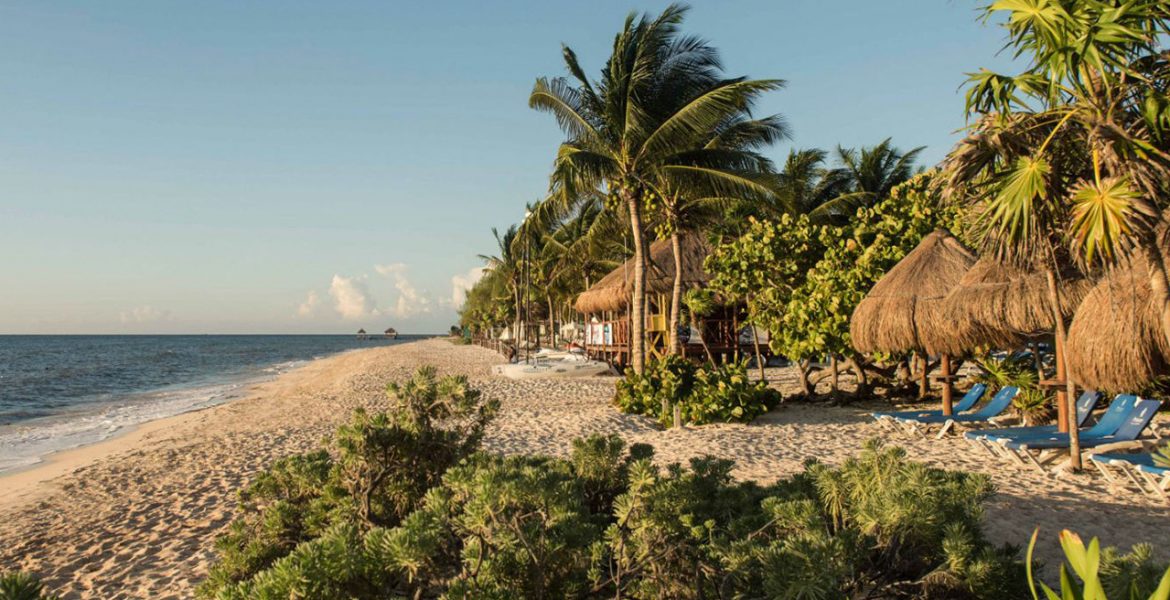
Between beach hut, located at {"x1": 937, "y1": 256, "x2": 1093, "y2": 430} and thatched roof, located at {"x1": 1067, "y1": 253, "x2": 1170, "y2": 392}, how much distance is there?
1.76 metres

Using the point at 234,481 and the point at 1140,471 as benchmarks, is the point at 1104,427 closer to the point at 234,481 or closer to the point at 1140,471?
the point at 1140,471

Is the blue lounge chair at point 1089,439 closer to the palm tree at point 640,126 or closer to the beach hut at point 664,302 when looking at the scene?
the palm tree at point 640,126

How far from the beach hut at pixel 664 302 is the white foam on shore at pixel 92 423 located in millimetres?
12365

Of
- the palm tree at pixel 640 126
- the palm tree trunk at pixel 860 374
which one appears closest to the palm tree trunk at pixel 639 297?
→ the palm tree at pixel 640 126

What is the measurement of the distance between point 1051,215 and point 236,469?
9.49m

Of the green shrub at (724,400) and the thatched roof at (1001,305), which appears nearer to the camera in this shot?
the thatched roof at (1001,305)

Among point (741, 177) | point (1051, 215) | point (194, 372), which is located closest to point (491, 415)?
point (1051, 215)

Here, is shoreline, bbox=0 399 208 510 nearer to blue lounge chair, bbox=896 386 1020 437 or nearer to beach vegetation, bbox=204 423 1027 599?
beach vegetation, bbox=204 423 1027 599

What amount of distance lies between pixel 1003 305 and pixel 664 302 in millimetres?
12326

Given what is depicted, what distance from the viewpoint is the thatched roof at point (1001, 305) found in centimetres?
820

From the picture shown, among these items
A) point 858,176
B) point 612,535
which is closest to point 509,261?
point 858,176

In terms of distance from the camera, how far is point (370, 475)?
154 inches

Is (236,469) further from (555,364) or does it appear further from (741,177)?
(555,364)

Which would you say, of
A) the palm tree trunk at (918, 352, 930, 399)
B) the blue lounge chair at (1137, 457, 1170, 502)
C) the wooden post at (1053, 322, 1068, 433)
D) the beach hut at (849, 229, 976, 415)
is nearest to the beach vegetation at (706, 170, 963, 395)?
the beach hut at (849, 229, 976, 415)
